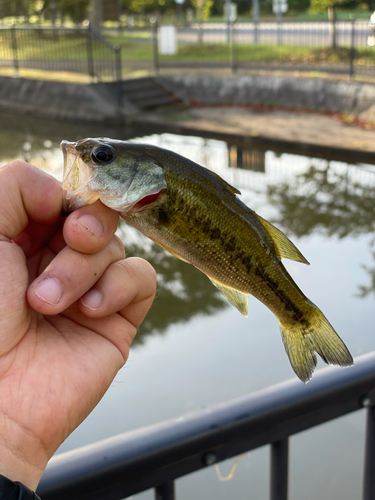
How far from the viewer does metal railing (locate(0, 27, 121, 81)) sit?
19.1 metres

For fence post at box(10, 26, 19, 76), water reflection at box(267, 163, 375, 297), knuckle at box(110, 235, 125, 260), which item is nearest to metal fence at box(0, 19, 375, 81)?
fence post at box(10, 26, 19, 76)

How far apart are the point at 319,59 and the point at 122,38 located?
1463cm

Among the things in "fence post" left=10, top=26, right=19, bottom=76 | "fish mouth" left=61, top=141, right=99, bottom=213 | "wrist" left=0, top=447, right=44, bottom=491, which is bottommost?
"wrist" left=0, top=447, right=44, bottom=491

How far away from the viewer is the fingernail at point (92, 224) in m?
1.37

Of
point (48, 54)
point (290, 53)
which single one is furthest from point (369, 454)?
point (48, 54)

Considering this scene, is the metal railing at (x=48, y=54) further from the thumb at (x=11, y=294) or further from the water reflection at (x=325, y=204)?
the thumb at (x=11, y=294)

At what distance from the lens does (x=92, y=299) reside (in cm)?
155

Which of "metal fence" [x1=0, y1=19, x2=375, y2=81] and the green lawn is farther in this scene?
the green lawn

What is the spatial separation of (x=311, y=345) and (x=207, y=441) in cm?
55

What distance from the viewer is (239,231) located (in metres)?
1.34

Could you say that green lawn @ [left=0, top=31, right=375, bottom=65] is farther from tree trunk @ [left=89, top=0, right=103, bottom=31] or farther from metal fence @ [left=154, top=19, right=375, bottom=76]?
tree trunk @ [left=89, top=0, right=103, bottom=31]

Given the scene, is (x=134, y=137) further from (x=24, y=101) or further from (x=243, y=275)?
(x=243, y=275)

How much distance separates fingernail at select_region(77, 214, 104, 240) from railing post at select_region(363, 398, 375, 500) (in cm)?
115

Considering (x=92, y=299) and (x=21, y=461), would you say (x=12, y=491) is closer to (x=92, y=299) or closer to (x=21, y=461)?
(x=21, y=461)
